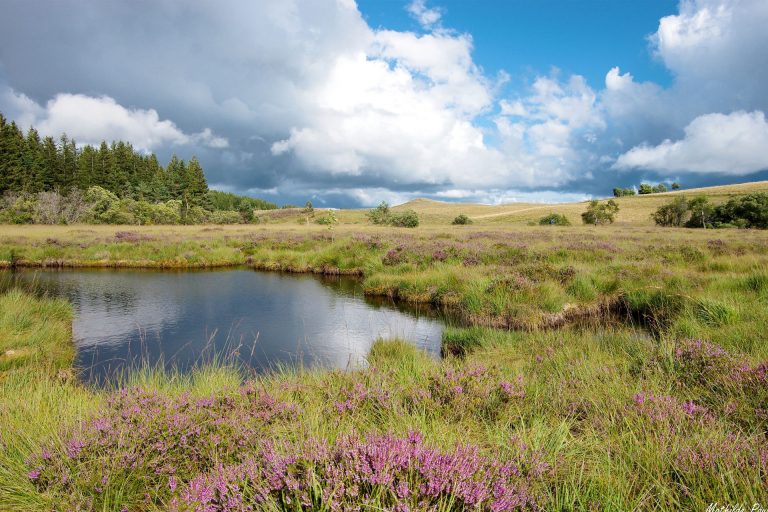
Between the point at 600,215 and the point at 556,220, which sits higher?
the point at 600,215

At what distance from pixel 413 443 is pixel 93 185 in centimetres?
9794

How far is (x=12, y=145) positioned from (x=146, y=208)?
93.9 ft

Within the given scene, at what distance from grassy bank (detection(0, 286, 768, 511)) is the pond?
9.66 feet

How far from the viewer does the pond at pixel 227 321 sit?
33.0 feet

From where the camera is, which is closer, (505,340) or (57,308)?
(505,340)

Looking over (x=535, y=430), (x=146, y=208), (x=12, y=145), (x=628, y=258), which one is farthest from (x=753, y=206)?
(x=12, y=145)

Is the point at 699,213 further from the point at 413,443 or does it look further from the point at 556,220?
the point at 413,443

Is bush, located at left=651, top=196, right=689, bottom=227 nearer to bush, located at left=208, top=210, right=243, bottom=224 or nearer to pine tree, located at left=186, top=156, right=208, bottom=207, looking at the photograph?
bush, located at left=208, top=210, right=243, bottom=224

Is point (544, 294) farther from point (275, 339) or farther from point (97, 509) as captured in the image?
point (97, 509)

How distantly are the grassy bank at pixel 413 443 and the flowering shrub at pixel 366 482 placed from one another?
0.5 inches

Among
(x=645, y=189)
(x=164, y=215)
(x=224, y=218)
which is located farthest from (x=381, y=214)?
(x=645, y=189)

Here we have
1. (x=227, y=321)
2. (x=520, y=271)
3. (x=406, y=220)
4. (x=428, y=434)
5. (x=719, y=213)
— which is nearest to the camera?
(x=428, y=434)

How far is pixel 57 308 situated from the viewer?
12.6m

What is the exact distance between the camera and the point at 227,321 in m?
13.9
